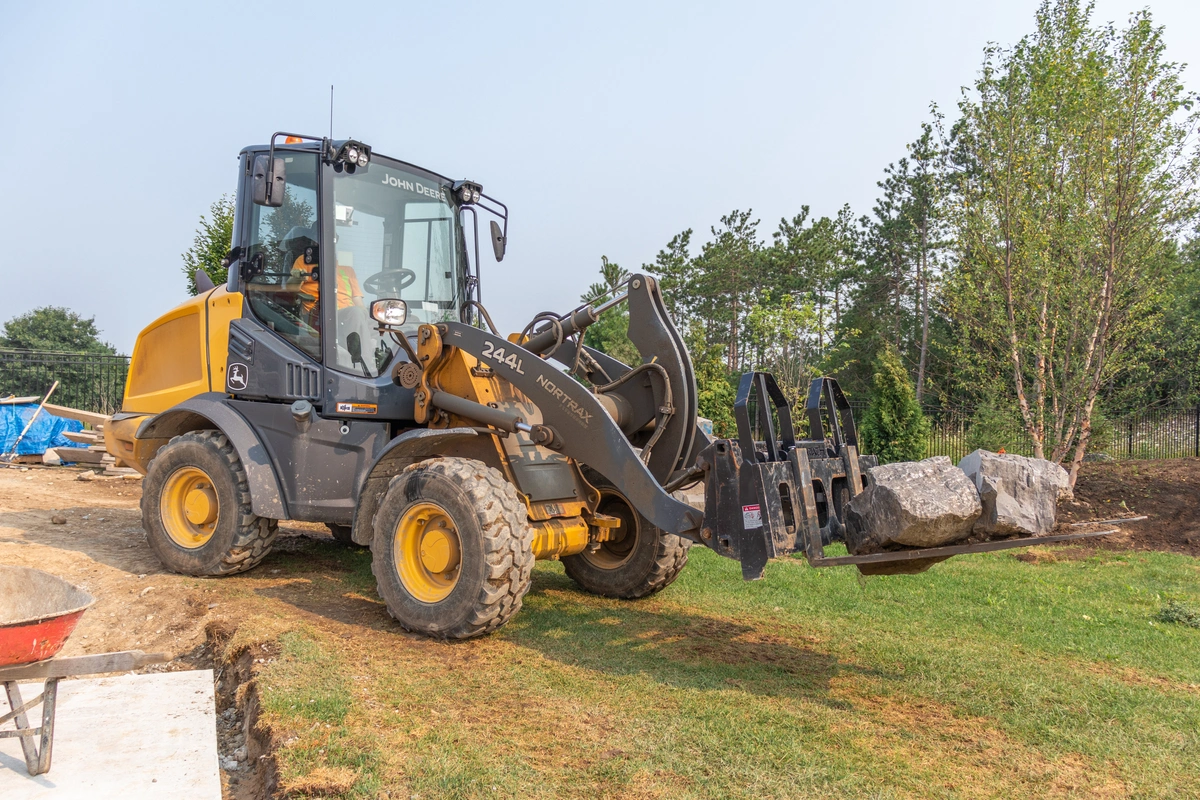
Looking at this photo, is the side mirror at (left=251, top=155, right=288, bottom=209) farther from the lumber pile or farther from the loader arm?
the lumber pile

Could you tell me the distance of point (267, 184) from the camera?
6.11 metres

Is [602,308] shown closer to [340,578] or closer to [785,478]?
[785,478]

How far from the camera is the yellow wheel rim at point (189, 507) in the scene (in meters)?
7.01

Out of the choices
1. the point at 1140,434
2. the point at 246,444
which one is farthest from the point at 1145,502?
the point at 246,444

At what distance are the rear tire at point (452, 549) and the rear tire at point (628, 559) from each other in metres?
1.17

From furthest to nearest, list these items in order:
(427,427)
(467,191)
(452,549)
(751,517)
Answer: (467,191) → (427,427) → (452,549) → (751,517)

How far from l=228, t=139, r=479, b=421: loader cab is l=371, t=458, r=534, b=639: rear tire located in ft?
3.59

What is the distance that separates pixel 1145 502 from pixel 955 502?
33.9ft

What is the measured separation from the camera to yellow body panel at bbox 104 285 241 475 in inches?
281

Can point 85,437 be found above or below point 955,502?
above

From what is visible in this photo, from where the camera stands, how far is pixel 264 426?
6766 mm

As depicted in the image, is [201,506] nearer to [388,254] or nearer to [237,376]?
[237,376]

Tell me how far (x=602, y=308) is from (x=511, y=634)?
2332mm

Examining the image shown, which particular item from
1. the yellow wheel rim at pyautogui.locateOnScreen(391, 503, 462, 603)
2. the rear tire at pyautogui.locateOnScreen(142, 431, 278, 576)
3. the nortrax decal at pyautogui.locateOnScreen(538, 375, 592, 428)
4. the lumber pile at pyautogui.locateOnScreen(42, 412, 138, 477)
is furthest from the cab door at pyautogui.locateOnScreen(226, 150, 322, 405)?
the lumber pile at pyautogui.locateOnScreen(42, 412, 138, 477)
